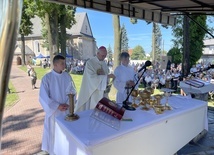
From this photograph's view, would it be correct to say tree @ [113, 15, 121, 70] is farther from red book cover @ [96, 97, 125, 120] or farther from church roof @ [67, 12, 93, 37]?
church roof @ [67, 12, 93, 37]

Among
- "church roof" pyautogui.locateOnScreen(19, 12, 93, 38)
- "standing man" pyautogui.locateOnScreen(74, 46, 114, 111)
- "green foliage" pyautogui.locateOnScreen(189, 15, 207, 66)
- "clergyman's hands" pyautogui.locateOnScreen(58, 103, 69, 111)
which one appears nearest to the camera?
"clergyman's hands" pyautogui.locateOnScreen(58, 103, 69, 111)

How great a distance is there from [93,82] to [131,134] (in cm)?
217

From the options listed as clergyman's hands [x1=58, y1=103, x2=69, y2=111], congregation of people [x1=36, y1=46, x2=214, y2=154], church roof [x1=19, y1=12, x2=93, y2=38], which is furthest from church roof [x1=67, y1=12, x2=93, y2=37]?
clergyman's hands [x1=58, y1=103, x2=69, y2=111]

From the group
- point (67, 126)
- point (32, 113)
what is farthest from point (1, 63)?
point (32, 113)

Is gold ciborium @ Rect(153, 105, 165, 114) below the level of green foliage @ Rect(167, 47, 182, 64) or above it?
below

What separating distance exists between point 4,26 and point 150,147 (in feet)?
8.19

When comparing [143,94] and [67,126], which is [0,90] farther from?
[143,94]

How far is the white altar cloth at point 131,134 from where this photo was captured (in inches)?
84.7

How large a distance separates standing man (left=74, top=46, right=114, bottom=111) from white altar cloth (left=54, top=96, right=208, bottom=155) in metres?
1.37

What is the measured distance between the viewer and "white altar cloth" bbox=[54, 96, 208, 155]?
215 centimetres

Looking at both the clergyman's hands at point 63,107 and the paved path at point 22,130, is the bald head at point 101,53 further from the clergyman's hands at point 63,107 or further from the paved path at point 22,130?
the paved path at point 22,130

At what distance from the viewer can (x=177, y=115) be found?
3.14 meters

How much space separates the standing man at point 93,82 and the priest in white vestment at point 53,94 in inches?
31.9

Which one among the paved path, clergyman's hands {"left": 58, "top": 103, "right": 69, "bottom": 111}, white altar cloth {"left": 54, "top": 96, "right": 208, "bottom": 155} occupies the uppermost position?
clergyman's hands {"left": 58, "top": 103, "right": 69, "bottom": 111}
